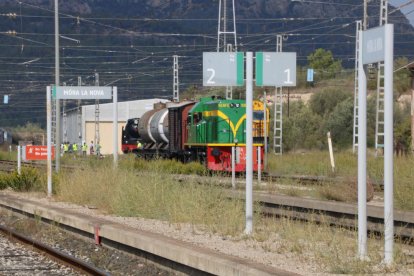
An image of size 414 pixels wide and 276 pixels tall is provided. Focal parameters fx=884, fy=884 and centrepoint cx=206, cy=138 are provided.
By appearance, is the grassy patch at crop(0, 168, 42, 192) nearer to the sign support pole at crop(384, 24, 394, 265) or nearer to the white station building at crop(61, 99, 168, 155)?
the sign support pole at crop(384, 24, 394, 265)

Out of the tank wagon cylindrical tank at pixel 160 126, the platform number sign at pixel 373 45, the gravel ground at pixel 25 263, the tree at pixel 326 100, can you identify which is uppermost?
the tree at pixel 326 100

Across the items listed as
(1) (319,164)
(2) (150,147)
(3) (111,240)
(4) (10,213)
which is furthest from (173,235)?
(2) (150,147)

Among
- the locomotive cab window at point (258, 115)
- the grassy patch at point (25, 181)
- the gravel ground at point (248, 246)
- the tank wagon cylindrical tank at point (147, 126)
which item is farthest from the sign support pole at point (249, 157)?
the tank wagon cylindrical tank at point (147, 126)

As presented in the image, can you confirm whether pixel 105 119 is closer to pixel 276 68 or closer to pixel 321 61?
pixel 321 61

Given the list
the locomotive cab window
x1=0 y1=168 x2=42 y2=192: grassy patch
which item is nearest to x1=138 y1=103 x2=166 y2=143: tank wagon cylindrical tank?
the locomotive cab window

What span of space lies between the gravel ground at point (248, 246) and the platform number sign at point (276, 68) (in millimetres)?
2458

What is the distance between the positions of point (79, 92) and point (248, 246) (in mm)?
12272

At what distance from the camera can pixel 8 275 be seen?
12352 mm

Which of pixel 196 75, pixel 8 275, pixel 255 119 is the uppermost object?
pixel 196 75

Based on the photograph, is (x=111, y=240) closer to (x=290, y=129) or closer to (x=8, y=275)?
(x=8, y=275)

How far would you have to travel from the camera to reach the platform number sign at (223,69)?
13.6 metres

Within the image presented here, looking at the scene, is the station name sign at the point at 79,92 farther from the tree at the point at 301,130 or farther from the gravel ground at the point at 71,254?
the tree at the point at 301,130

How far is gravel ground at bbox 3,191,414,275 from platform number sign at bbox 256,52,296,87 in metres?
2.46

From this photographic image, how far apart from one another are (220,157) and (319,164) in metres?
5.78
